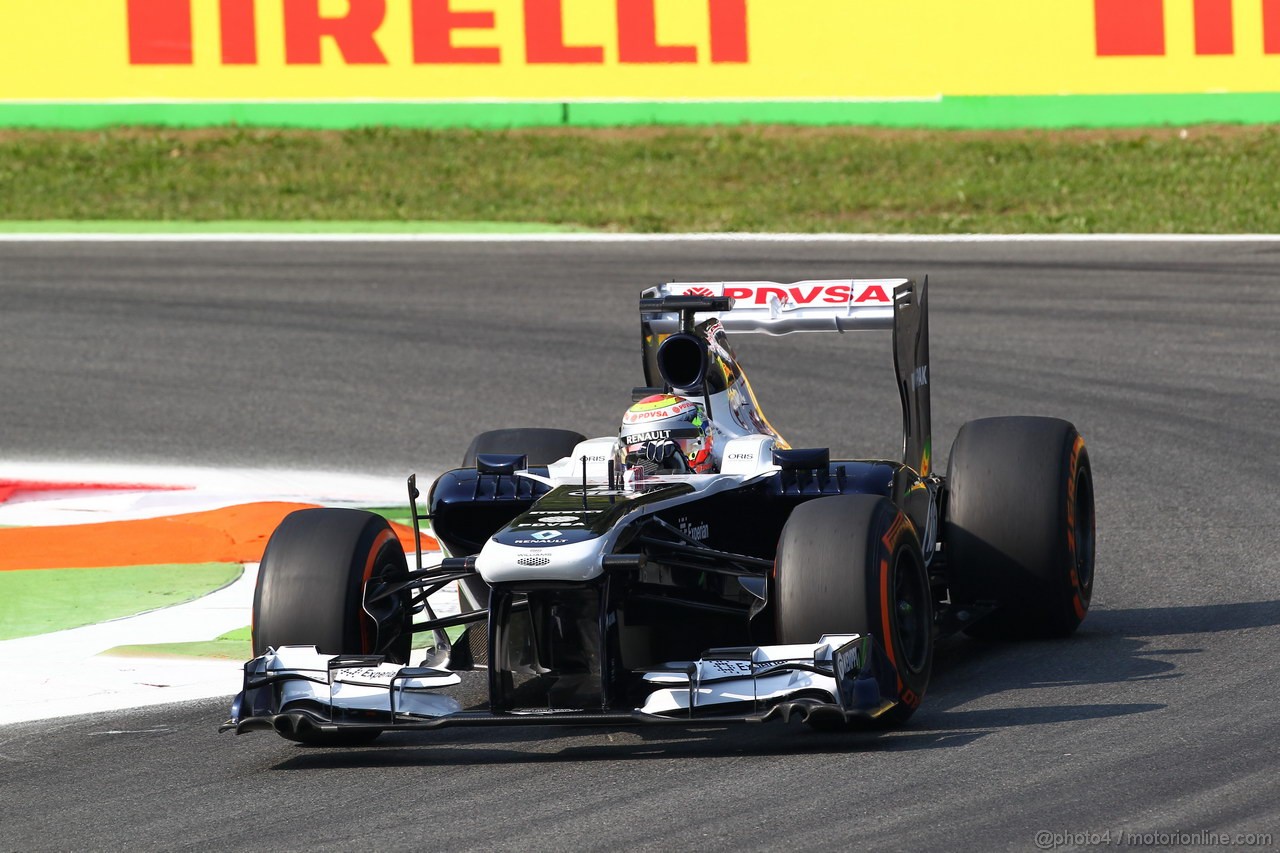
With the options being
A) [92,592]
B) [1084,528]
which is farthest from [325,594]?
[1084,528]

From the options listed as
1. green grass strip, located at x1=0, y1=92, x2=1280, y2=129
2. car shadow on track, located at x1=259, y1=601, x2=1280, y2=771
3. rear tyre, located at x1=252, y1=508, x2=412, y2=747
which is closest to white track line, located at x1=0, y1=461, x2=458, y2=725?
rear tyre, located at x1=252, y1=508, x2=412, y2=747

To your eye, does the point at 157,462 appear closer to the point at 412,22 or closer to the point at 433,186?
the point at 433,186

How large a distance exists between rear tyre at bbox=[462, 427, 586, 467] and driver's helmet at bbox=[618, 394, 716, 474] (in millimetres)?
1333

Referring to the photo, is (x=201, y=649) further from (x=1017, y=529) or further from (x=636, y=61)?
(x=636, y=61)

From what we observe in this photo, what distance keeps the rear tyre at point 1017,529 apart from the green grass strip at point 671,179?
12.9 m

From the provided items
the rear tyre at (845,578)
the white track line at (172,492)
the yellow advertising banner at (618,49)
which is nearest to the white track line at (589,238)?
the yellow advertising banner at (618,49)

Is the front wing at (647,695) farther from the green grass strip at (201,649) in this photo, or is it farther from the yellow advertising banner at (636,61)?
the yellow advertising banner at (636,61)

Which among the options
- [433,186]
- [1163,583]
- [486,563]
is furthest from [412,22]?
[486,563]

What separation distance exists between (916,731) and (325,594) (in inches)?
80.4

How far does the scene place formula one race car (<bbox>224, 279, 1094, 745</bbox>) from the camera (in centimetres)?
649

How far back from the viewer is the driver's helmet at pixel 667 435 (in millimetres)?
7441

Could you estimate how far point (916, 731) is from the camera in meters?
6.67

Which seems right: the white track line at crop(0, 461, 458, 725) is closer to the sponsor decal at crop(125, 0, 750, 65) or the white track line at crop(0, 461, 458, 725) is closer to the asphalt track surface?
the asphalt track surface

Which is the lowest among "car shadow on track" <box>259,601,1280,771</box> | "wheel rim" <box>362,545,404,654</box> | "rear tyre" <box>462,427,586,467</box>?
"car shadow on track" <box>259,601,1280,771</box>
